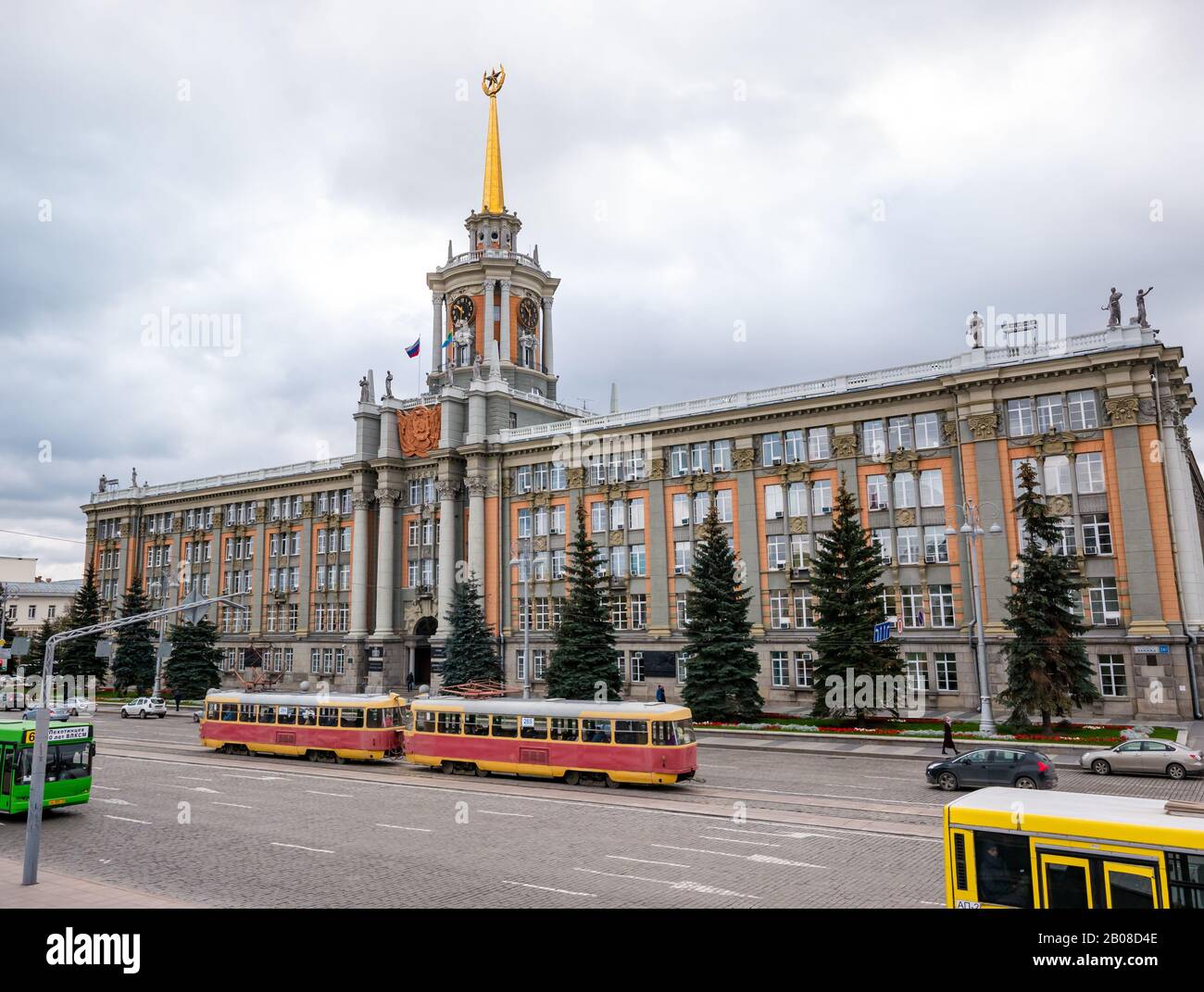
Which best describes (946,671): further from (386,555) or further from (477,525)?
(386,555)

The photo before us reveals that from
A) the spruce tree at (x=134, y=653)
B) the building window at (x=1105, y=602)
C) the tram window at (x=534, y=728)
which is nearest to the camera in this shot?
the tram window at (x=534, y=728)

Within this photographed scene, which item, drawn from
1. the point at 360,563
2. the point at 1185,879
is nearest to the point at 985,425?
the point at 1185,879

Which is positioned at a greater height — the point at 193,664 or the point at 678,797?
the point at 193,664

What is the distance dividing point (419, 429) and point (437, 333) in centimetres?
1367

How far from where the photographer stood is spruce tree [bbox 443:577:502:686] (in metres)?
60.6

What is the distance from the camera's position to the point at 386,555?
7275 centimetres

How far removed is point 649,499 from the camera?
59875 mm

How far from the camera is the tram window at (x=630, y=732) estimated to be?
89.5 ft

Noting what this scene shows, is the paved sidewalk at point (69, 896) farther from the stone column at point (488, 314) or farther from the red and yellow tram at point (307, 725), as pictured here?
the stone column at point (488, 314)

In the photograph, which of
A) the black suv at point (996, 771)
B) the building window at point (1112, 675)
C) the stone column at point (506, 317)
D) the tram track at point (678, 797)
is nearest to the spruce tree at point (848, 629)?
the building window at point (1112, 675)

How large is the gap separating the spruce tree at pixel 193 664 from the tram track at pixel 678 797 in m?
34.6

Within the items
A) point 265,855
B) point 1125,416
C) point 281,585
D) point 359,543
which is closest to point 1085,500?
point 1125,416
